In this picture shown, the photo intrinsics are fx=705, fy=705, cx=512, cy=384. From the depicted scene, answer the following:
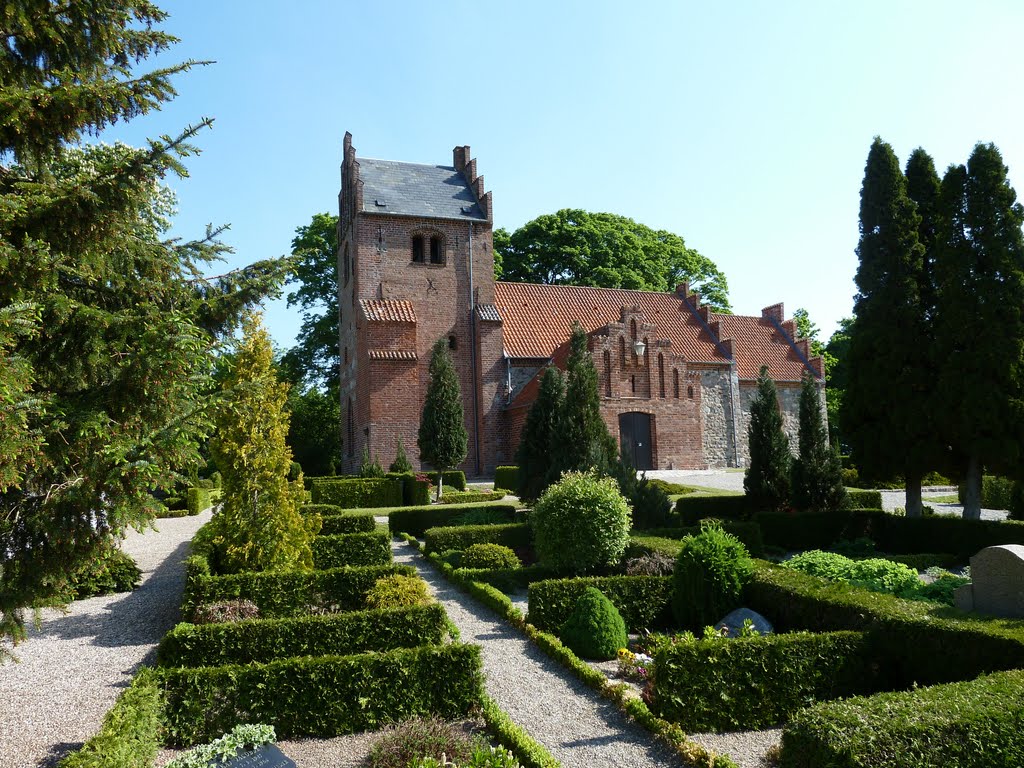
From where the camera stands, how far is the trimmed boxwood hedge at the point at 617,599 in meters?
8.90

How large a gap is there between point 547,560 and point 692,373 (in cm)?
2283

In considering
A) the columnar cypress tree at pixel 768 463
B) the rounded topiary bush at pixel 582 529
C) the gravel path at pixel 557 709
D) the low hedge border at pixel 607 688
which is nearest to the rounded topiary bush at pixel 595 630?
the low hedge border at pixel 607 688

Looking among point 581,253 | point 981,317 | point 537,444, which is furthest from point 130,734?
point 581,253

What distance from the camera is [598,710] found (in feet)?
21.2

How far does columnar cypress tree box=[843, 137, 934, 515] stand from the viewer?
48.5 feet

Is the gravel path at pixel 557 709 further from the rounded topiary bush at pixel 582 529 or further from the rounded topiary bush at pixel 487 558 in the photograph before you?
the rounded topiary bush at pixel 487 558

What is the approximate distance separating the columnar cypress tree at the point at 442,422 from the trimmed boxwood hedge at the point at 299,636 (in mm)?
16144

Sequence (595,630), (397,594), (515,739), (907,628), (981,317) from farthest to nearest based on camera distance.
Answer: (981,317) → (397,594) → (595,630) → (907,628) → (515,739)

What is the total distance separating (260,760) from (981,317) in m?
14.6

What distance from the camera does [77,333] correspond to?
16.9ft

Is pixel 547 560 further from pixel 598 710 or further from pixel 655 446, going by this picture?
pixel 655 446

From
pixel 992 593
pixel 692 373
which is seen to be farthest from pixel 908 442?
pixel 692 373

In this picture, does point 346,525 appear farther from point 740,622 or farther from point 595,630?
point 740,622

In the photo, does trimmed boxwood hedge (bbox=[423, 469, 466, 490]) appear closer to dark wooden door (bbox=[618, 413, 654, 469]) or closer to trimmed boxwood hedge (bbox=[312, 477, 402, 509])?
trimmed boxwood hedge (bbox=[312, 477, 402, 509])
